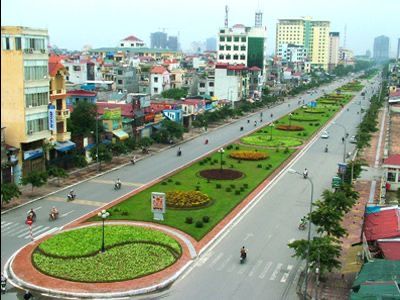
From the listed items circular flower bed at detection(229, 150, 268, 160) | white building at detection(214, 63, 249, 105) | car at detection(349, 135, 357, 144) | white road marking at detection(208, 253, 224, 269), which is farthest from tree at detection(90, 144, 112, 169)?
white building at detection(214, 63, 249, 105)

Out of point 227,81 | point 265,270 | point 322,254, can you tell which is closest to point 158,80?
point 227,81

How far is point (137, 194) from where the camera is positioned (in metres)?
46.1

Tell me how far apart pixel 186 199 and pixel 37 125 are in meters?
17.4

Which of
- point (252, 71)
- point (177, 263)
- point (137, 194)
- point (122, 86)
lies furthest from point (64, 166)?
point (252, 71)

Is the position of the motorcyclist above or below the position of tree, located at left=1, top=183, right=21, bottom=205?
below

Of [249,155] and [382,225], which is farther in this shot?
[249,155]

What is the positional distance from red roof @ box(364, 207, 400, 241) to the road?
4.99 meters

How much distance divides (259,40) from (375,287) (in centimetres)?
14762

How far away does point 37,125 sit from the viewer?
49.8 metres

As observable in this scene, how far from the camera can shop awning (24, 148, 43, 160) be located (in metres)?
48.2

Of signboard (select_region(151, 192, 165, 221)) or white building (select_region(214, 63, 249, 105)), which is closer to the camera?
signboard (select_region(151, 192, 165, 221))

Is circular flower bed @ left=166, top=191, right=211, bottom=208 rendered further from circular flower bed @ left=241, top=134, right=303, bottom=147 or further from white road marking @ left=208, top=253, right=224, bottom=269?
circular flower bed @ left=241, top=134, right=303, bottom=147

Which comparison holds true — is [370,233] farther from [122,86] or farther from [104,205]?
[122,86]

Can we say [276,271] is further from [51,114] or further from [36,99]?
[36,99]
